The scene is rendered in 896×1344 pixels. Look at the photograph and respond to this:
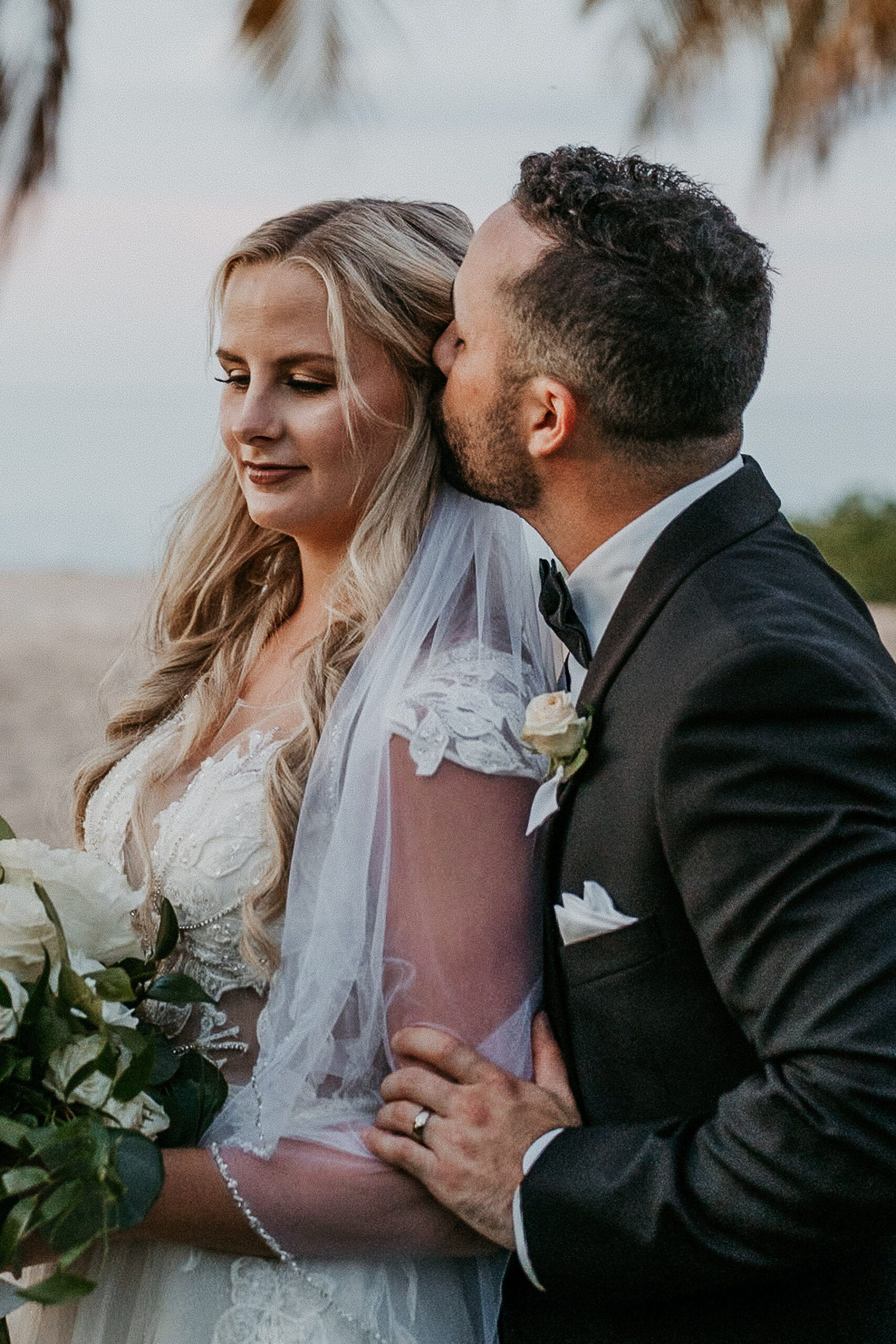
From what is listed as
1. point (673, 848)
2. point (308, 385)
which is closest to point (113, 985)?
point (673, 848)

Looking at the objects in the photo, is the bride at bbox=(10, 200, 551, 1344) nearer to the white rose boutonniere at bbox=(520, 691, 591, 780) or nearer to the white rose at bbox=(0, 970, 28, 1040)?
the white rose boutonniere at bbox=(520, 691, 591, 780)

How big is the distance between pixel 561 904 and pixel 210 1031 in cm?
70

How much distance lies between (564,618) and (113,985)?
2.93 feet

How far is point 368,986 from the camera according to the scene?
2348 mm

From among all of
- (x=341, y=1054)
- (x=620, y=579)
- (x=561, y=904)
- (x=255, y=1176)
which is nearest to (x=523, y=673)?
(x=620, y=579)

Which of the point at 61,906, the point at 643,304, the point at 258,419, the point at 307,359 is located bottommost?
the point at 61,906

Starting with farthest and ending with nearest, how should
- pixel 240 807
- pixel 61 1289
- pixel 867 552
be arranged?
pixel 867 552
pixel 240 807
pixel 61 1289

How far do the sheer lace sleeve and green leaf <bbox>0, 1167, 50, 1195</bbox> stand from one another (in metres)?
0.37

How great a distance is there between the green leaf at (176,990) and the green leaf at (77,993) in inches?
7.2

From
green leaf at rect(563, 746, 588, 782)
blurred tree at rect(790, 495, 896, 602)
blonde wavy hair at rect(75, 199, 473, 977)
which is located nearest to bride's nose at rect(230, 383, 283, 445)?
blonde wavy hair at rect(75, 199, 473, 977)

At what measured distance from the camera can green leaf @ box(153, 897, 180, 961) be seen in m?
2.36

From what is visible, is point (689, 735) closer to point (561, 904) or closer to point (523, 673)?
point (561, 904)

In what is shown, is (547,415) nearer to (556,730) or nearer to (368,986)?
(556,730)

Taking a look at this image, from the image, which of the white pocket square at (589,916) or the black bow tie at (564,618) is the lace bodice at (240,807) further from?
the white pocket square at (589,916)
